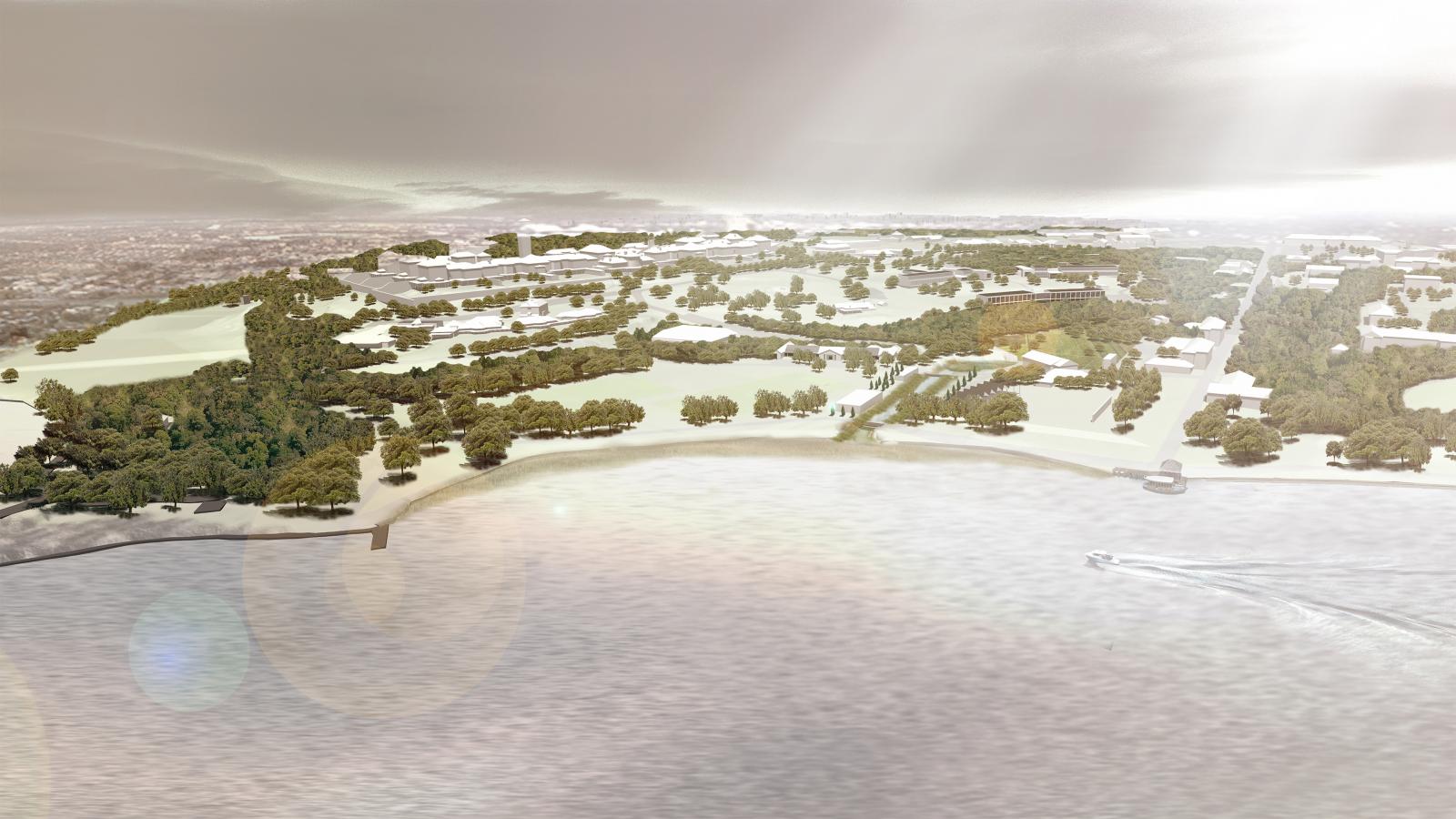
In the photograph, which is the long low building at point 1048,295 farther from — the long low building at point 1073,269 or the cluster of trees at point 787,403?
the cluster of trees at point 787,403

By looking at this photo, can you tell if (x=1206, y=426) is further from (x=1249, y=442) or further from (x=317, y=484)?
(x=317, y=484)

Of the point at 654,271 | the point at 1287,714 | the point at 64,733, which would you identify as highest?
the point at 654,271

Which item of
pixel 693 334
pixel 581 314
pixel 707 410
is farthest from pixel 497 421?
pixel 581 314

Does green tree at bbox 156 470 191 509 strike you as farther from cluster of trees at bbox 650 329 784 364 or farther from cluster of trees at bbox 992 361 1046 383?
cluster of trees at bbox 992 361 1046 383

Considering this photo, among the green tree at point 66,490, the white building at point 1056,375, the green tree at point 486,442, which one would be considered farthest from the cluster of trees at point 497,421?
the white building at point 1056,375

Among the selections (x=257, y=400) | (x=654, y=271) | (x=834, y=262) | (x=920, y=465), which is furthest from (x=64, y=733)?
(x=834, y=262)

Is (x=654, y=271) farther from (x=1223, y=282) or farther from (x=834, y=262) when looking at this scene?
(x=1223, y=282)
